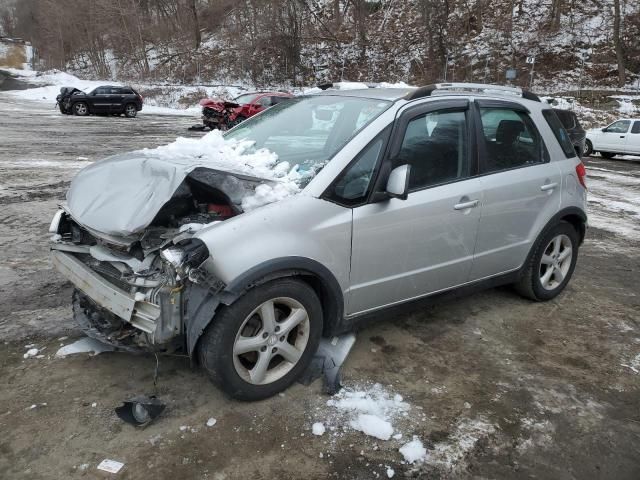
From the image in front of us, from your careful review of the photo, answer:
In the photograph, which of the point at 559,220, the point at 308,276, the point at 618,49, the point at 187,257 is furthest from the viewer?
the point at 618,49

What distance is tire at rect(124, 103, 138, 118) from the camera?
84.0 feet

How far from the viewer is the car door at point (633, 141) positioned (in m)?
16.1

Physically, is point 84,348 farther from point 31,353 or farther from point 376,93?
point 376,93

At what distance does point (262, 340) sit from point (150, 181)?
117 centimetres

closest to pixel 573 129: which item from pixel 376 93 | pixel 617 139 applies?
pixel 617 139

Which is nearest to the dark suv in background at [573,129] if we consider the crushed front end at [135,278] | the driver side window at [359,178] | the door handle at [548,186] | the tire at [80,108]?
the door handle at [548,186]

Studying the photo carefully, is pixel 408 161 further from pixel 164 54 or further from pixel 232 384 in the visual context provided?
pixel 164 54

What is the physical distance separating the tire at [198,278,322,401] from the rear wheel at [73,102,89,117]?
25.6m

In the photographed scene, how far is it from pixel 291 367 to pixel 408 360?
896 mm

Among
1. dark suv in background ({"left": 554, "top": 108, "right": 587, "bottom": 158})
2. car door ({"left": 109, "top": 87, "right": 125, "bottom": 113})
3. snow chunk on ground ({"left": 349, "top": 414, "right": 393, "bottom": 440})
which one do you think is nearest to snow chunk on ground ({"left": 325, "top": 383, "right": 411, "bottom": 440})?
snow chunk on ground ({"left": 349, "top": 414, "right": 393, "bottom": 440})

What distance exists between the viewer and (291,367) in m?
3.02

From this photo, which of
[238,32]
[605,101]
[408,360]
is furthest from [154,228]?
[238,32]

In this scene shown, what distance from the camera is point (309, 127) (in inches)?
151

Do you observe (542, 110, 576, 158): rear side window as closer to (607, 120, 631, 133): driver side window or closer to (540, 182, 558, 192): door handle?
(540, 182, 558, 192): door handle
